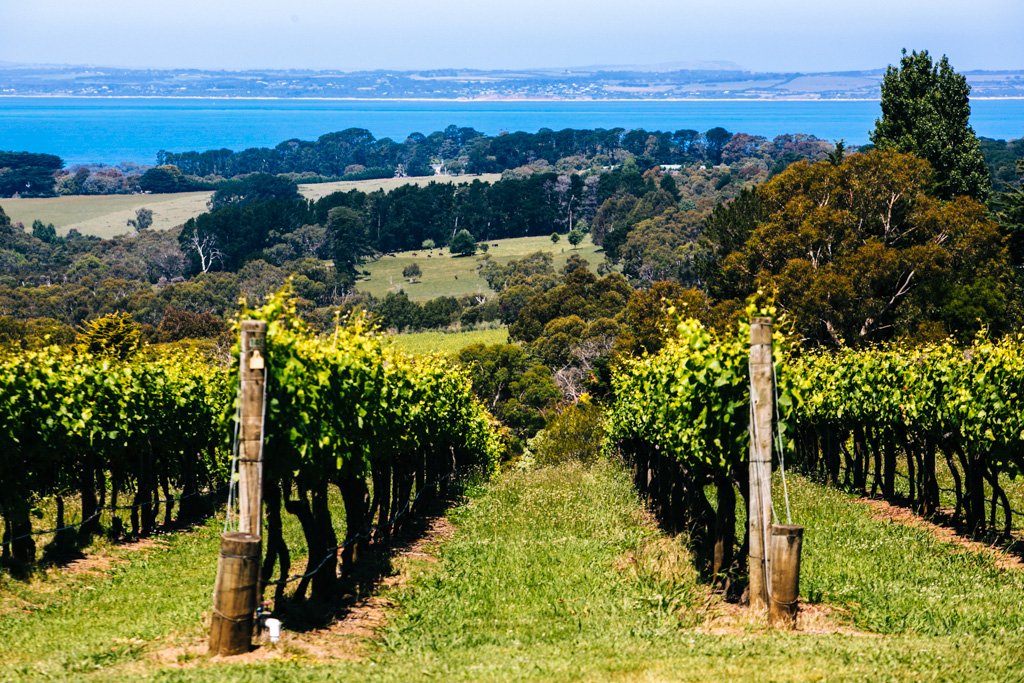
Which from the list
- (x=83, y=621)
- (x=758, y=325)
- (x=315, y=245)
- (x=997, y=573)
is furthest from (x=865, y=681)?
(x=315, y=245)

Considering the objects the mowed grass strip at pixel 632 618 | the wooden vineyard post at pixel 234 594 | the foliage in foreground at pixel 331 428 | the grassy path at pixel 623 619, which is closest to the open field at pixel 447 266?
the foliage in foreground at pixel 331 428

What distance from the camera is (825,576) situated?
49.3 ft

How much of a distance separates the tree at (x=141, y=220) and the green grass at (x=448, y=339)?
96158 millimetres

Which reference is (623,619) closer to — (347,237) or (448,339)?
(448,339)

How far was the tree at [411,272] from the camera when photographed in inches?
5143

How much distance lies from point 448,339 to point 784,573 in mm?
81649

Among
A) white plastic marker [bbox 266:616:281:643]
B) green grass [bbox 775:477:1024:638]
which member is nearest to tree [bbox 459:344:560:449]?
green grass [bbox 775:477:1024:638]

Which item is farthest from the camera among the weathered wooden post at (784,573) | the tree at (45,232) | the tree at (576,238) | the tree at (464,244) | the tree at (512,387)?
the tree at (45,232)

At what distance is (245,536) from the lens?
35.9 ft

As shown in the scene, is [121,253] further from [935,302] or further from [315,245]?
[935,302]

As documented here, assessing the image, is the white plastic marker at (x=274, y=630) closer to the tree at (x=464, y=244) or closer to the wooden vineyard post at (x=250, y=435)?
the wooden vineyard post at (x=250, y=435)

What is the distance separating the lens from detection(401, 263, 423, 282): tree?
13062 cm

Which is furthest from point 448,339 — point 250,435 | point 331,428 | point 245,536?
point 245,536

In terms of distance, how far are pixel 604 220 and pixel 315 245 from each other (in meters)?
36.0
